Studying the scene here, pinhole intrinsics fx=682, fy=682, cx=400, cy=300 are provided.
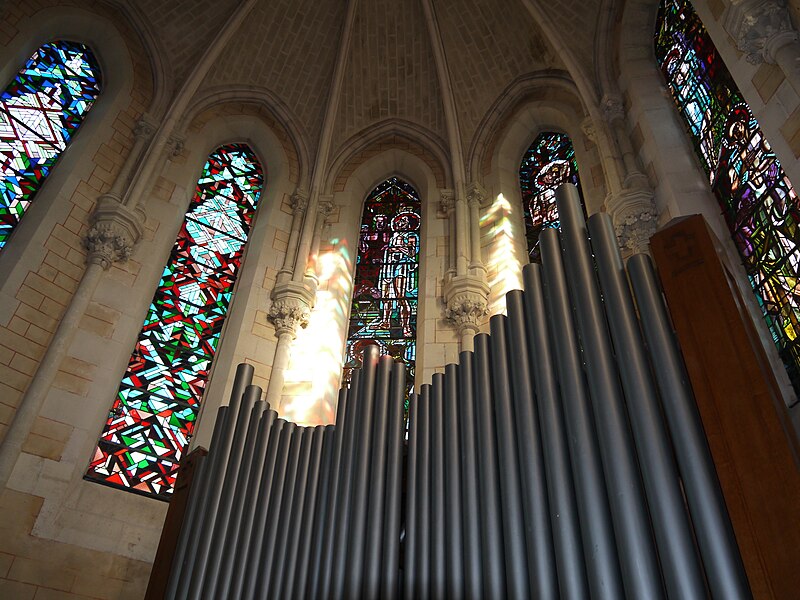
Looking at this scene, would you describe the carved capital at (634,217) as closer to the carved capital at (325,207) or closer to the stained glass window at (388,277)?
the stained glass window at (388,277)

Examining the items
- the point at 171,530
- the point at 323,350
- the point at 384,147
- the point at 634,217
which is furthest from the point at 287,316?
the point at 634,217

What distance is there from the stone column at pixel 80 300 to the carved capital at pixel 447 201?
12.1 ft

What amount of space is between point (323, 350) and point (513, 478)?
512 centimetres

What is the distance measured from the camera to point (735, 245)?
5.72 metres

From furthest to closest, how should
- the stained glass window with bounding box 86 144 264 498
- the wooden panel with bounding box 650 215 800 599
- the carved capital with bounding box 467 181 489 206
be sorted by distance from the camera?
the carved capital with bounding box 467 181 489 206 < the stained glass window with bounding box 86 144 264 498 < the wooden panel with bounding box 650 215 800 599

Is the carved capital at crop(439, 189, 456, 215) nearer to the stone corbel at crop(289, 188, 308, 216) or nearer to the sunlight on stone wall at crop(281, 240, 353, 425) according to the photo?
the sunlight on stone wall at crop(281, 240, 353, 425)

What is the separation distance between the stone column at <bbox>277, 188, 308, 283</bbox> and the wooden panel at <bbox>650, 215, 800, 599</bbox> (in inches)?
231

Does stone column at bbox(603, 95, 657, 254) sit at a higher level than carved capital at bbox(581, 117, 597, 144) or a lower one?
lower

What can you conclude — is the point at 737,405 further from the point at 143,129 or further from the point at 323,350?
the point at 143,129

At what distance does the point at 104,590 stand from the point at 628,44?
7.71 meters

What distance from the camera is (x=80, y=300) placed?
6.65 meters

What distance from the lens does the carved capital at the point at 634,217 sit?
6.31 meters

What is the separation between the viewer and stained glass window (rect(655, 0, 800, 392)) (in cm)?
496

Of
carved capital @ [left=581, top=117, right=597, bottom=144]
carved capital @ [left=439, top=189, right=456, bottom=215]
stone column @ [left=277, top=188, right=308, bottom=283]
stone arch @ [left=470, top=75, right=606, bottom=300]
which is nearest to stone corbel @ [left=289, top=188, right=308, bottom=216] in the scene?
stone column @ [left=277, top=188, right=308, bottom=283]
